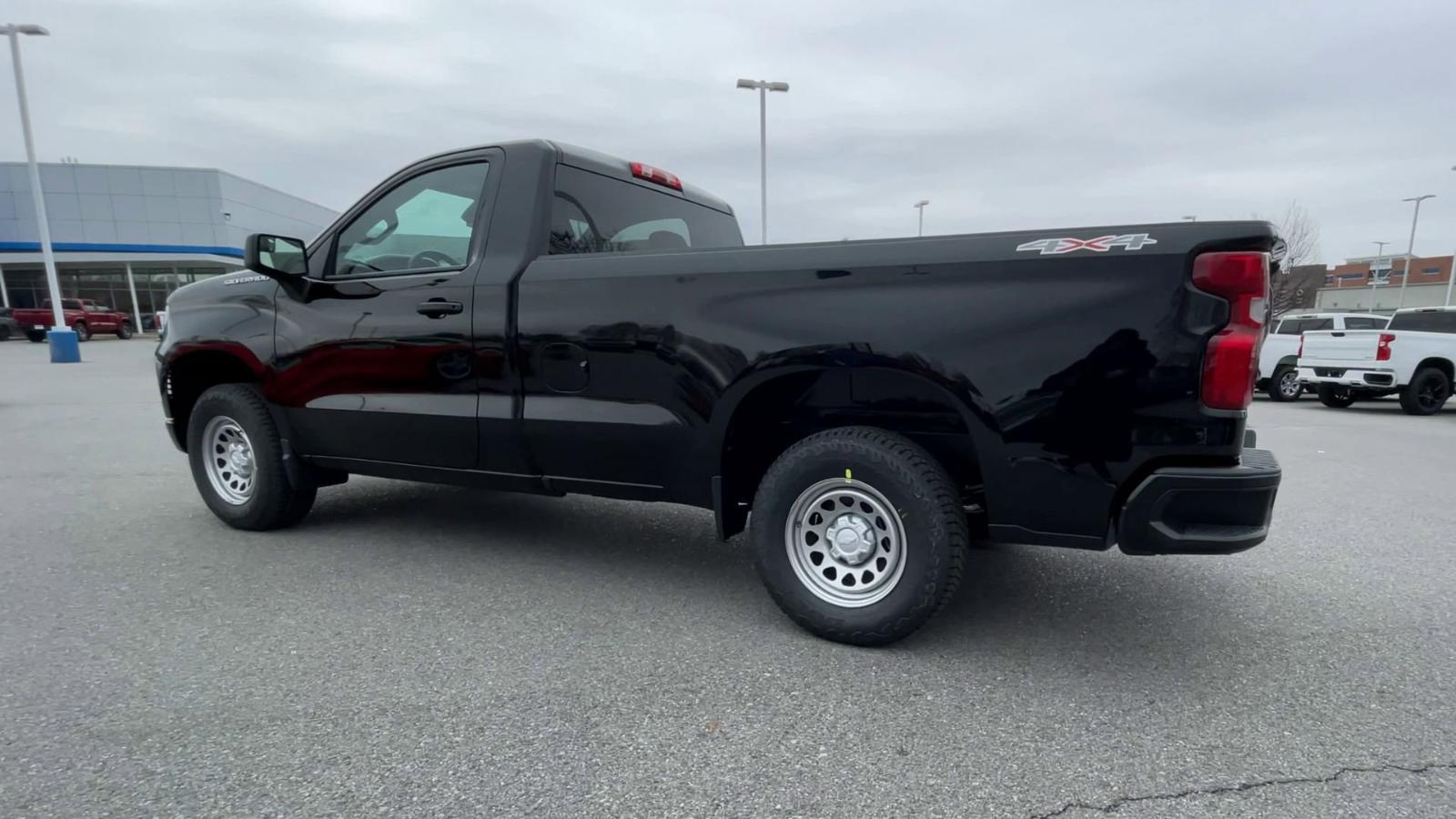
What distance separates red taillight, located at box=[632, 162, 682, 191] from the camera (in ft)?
13.6

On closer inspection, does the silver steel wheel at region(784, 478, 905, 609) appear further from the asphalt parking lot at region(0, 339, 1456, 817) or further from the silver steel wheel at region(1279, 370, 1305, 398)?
the silver steel wheel at region(1279, 370, 1305, 398)

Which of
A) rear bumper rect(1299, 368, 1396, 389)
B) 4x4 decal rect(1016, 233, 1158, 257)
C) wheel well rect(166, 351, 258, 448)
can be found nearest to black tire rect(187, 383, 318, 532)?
wheel well rect(166, 351, 258, 448)

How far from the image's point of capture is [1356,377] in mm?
12141

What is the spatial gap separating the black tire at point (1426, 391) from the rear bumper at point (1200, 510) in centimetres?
1302

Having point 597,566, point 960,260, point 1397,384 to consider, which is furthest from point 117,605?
point 1397,384

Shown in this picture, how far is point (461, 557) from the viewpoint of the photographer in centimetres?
405

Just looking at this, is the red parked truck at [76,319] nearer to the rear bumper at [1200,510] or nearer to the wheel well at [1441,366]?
the rear bumper at [1200,510]

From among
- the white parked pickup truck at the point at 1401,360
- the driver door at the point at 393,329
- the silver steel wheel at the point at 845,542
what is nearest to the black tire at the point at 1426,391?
the white parked pickup truck at the point at 1401,360

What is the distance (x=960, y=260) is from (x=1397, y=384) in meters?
13.4

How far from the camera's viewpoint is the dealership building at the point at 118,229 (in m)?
38.3

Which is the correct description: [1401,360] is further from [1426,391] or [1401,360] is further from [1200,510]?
[1200,510]

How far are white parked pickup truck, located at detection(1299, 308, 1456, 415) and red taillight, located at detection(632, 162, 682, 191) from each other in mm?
12676

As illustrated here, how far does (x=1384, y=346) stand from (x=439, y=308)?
46.3 ft

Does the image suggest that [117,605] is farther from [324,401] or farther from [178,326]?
[178,326]
